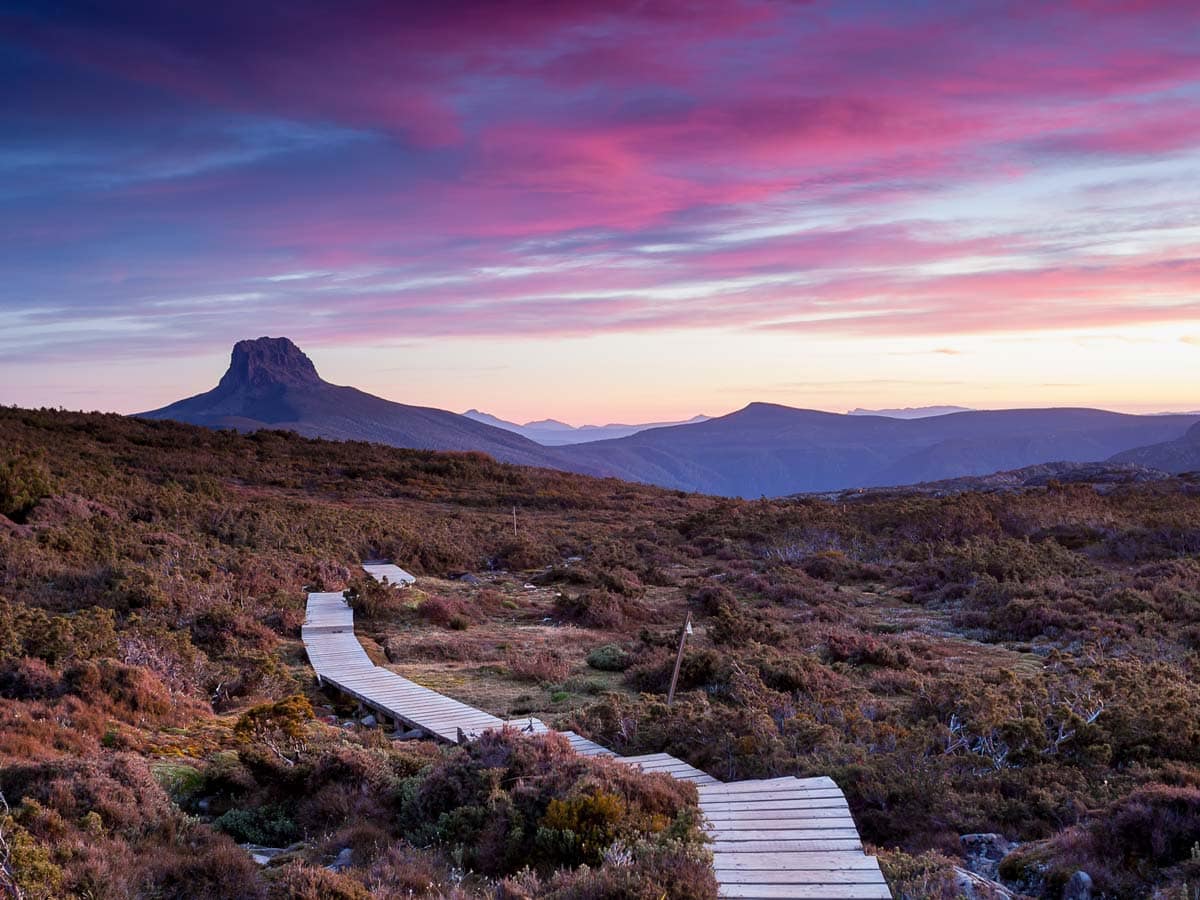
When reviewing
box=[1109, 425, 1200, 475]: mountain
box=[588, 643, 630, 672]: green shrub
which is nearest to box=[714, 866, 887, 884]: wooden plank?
box=[588, 643, 630, 672]: green shrub

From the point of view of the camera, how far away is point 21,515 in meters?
21.2

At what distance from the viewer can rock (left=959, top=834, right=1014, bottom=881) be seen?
6.24 metres

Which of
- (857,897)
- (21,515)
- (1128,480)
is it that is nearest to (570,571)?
(21,515)

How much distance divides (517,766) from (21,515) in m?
19.3

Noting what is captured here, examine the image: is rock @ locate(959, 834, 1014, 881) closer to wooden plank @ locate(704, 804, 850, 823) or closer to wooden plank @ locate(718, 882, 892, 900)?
wooden plank @ locate(704, 804, 850, 823)

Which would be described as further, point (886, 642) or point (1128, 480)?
point (1128, 480)

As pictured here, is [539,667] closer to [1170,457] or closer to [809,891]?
[809,891]

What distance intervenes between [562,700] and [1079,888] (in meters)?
7.56

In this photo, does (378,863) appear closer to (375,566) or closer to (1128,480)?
Answer: (375,566)

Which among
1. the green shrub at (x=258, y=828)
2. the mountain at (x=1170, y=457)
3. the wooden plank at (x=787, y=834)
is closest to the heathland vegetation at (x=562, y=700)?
the green shrub at (x=258, y=828)

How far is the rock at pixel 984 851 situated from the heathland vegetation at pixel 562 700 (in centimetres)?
12

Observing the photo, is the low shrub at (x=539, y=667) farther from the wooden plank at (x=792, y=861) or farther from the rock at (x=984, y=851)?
the wooden plank at (x=792, y=861)

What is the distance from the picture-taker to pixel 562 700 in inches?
482

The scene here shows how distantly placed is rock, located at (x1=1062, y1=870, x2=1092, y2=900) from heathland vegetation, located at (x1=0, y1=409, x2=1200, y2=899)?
0.32 feet
